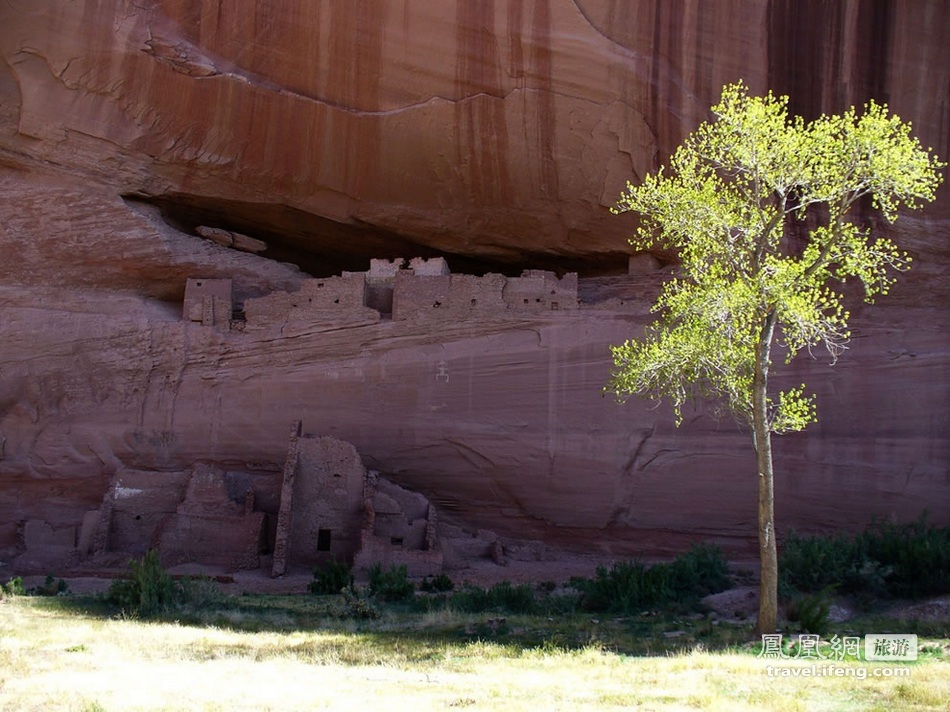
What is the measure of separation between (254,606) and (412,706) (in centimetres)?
560

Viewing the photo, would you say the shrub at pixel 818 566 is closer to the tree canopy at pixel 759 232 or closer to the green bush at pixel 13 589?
the tree canopy at pixel 759 232

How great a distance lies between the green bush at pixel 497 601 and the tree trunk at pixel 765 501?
10.6 ft

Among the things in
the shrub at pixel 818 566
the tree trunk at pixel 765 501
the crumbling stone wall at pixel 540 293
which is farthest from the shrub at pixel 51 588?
the shrub at pixel 818 566

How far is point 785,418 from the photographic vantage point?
10742mm

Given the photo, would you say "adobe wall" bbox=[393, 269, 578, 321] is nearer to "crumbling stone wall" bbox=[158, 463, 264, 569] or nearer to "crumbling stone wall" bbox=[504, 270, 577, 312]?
"crumbling stone wall" bbox=[504, 270, 577, 312]

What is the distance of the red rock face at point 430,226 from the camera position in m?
16.7

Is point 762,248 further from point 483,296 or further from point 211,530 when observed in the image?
point 211,530

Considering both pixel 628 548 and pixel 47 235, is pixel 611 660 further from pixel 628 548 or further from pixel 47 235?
pixel 47 235

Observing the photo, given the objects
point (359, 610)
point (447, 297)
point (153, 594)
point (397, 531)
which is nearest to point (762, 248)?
point (359, 610)

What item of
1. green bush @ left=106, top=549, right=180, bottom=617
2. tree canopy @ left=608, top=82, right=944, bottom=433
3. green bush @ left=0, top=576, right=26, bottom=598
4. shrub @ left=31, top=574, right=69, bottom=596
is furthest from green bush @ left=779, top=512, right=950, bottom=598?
green bush @ left=0, top=576, right=26, bottom=598

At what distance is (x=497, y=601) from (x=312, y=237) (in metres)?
9.94

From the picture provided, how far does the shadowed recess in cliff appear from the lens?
1981 cm

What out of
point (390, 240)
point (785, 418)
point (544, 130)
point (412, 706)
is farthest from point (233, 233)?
point (412, 706)

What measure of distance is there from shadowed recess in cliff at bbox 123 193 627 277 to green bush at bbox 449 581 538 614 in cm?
816
